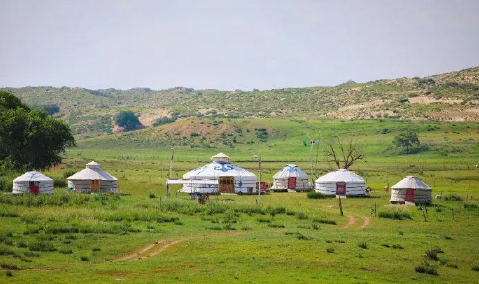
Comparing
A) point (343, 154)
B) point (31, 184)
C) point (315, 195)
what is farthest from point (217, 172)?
point (343, 154)

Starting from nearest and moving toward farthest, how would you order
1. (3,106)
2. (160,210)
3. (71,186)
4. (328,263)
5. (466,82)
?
(328,263), (160,210), (71,186), (3,106), (466,82)

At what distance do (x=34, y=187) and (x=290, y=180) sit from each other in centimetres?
2762

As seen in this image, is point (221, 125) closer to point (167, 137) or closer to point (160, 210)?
point (167, 137)

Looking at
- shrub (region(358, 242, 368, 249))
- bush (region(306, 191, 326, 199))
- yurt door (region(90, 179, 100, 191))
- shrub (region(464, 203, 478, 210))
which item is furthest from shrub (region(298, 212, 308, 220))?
yurt door (region(90, 179, 100, 191))

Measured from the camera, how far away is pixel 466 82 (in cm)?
19725

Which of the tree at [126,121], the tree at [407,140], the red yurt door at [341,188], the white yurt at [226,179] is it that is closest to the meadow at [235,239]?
the red yurt door at [341,188]

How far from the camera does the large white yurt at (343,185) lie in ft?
242

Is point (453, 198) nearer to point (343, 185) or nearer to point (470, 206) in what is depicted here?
point (470, 206)

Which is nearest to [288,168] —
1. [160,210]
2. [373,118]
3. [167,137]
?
[160,210]

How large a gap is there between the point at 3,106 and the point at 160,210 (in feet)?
130

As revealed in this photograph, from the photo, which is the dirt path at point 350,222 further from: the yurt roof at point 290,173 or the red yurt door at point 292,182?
the yurt roof at point 290,173

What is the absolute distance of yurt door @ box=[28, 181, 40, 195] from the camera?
63.8m

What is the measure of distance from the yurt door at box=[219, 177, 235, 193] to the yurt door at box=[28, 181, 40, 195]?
20273mm

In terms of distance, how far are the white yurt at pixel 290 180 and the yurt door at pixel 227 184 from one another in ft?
17.2
